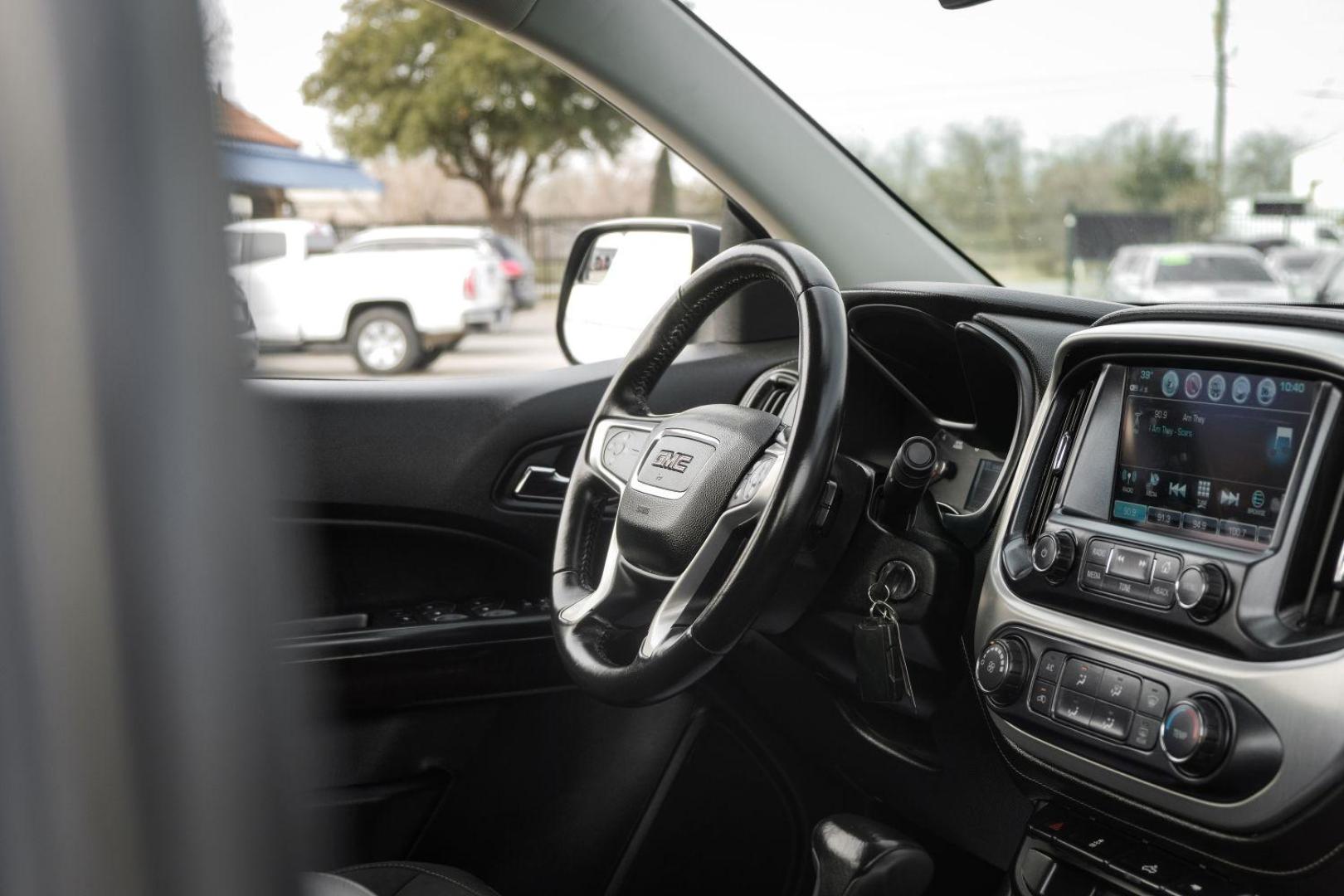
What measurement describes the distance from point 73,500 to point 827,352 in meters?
1.15

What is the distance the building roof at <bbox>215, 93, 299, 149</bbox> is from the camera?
366 mm

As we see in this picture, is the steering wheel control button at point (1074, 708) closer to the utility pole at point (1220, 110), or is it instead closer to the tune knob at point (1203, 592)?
the tune knob at point (1203, 592)

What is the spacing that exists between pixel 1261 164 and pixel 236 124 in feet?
12.3

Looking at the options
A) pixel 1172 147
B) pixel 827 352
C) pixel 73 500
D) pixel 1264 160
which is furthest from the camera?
pixel 1172 147

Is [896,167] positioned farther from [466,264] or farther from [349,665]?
[466,264]

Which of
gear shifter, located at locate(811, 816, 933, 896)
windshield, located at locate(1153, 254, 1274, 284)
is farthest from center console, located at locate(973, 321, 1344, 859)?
windshield, located at locate(1153, 254, 1274, 284)

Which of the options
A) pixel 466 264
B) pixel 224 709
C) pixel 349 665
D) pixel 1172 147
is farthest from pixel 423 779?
pixel 466 264

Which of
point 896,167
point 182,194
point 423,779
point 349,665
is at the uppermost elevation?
point 896,167

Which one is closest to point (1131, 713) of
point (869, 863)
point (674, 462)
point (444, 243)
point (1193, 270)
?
point (869, 863)

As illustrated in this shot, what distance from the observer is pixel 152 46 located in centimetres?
34

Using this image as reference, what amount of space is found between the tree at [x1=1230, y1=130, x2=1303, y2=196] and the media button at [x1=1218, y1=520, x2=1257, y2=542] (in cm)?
115

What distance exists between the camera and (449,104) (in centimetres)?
1831

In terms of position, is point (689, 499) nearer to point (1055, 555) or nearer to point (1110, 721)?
point (1055, 555)

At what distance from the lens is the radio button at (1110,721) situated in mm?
1295
